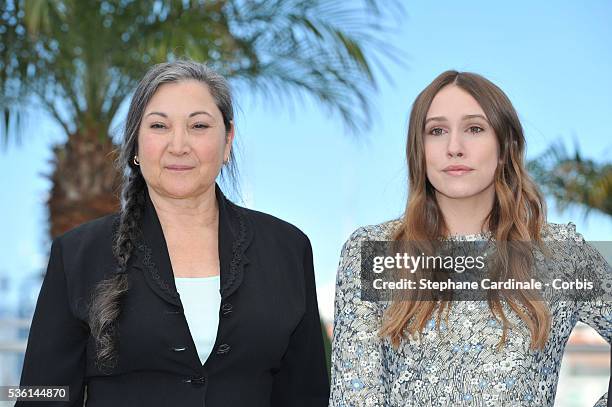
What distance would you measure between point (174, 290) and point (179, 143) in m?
0.44

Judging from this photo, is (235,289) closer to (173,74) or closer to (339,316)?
(339,316)

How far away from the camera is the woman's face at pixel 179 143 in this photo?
8.85ft

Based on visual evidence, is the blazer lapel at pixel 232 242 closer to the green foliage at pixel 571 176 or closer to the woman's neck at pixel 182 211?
the woman's neck at pixel 182 211

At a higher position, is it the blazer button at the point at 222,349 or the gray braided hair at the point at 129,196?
the gray braided hair at the point at 129,196

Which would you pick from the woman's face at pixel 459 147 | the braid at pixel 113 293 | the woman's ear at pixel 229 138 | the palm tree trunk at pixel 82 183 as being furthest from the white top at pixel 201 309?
the palm tree trunk at pixel 82 183

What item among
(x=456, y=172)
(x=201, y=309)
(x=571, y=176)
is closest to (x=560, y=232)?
(x=456, y=172)

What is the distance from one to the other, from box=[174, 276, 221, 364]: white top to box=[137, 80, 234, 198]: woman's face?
0.94 ft

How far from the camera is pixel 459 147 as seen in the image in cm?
262

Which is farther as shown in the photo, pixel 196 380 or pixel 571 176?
pixel 571 176

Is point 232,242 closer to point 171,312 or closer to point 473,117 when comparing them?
point 171,312

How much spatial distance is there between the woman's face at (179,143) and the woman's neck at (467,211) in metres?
0.74

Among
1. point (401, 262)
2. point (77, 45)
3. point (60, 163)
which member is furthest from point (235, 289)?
point (60, 163)

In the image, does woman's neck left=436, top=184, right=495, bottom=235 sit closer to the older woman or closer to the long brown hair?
the long brown hair

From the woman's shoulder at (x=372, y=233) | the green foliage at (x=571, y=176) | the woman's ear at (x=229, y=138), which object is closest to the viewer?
the woman's shoulder at (x=372, y=233)
